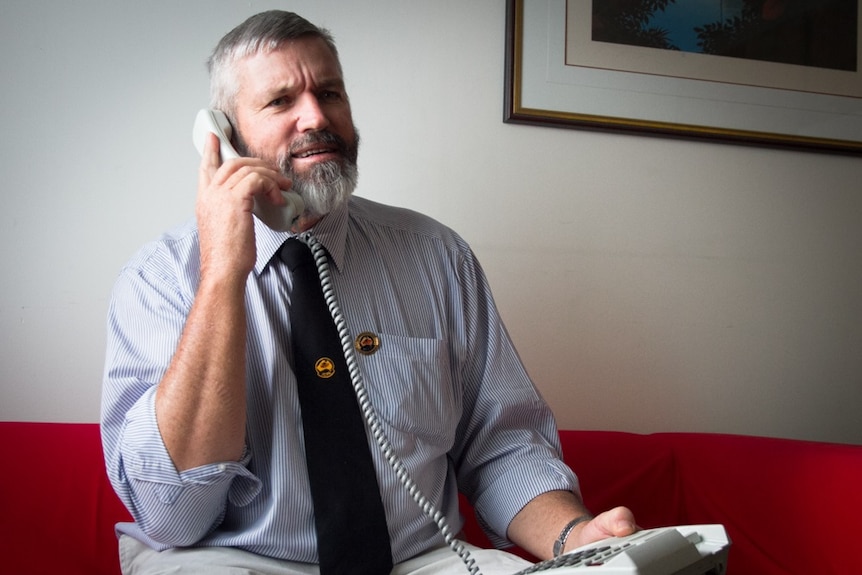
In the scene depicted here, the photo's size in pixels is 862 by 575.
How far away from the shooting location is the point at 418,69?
1726mm

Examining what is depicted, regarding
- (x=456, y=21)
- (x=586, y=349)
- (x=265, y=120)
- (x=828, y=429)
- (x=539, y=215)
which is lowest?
(x=828, y=429)

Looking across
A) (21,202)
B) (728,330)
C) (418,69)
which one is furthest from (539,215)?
(21,202)

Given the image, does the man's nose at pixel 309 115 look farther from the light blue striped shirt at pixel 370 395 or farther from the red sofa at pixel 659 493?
the red sofa at pixel 659 493

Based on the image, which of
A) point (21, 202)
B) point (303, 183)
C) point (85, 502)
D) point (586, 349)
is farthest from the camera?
point (586, 349)

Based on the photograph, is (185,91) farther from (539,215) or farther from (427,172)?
(539,215)

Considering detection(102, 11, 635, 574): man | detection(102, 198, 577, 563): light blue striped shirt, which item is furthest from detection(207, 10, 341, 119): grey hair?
detection(102, 198, 577, 563): light blue striped shirt

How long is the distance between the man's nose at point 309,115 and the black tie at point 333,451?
26 cm

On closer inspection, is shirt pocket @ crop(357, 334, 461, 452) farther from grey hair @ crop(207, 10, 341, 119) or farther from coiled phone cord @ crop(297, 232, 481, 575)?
grey hair @ crop(207, 10, 341, 119)

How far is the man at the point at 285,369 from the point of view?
3.42ft

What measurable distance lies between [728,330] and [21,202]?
5.34 feet

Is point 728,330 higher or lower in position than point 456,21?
lower

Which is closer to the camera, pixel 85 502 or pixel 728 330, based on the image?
pixel 85 502

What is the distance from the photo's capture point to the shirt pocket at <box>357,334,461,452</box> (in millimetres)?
1192

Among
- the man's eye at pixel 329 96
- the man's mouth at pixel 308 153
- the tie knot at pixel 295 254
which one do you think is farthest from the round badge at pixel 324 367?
the man's eye at pixel 329 96
